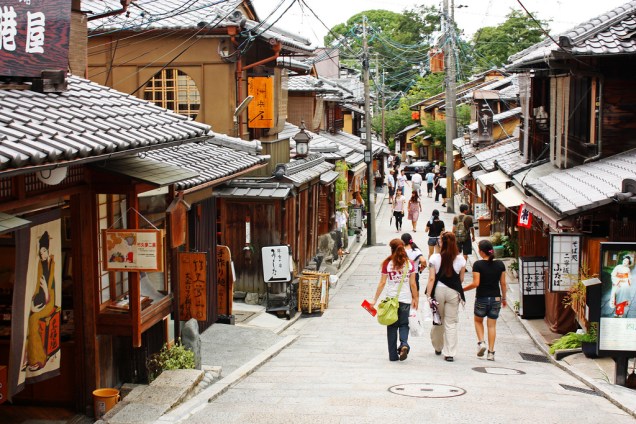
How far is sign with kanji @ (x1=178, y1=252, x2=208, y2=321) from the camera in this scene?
14.5 meters

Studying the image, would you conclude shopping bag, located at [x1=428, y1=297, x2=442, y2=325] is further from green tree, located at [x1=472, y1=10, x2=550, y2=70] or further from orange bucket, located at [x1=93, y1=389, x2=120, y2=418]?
green tree, located at [x1=472, y1=10, x2=550, y2=70]

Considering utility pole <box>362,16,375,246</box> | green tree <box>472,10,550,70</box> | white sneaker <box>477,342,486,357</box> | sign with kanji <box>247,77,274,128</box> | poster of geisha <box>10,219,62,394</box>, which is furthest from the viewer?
green tree <box>472,10,550,70</box>

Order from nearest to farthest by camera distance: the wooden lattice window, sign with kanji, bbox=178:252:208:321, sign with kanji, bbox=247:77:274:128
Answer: sign with kanji, bbox=178:252:208:321
the wooden lattice window
sign with kanji, bbox=247:77:274:128

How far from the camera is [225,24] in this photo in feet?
66.4

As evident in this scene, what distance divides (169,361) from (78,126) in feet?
14.3

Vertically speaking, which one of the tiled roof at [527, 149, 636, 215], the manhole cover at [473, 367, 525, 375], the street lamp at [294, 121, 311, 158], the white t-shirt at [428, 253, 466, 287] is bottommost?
the manhole cover at [473, 367, 525, 375]

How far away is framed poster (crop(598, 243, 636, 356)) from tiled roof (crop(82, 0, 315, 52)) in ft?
37.6

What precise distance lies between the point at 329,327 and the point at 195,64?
292 inches

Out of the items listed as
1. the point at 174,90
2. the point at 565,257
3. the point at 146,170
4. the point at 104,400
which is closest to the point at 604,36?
the point at 565,257

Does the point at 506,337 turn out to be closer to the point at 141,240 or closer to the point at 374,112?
the point at 141,240

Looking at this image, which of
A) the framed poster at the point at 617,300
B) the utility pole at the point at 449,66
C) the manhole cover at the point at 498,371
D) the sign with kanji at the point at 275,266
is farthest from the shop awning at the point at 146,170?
the utility pole at the point at 449,66

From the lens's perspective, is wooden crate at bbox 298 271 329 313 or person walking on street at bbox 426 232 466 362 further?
wooden crate at bbox 298 271 329 313

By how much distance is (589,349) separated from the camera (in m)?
13.9

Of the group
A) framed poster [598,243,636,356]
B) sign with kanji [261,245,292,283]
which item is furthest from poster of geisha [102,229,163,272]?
sign with kanji [261,245,292,283]
